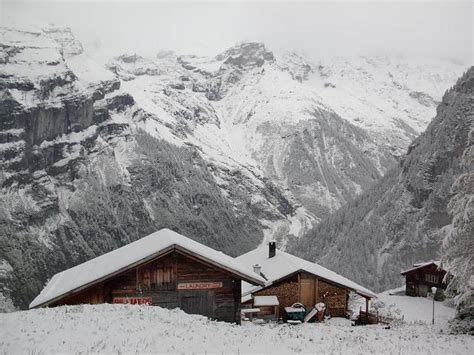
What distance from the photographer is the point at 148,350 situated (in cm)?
1664

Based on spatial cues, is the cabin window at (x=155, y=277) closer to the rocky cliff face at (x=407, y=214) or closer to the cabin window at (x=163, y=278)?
the cabin window at (x=163, y=278)

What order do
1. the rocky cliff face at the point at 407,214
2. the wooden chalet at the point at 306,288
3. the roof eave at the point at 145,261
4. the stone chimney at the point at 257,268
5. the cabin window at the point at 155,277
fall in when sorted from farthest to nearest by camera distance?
1. the rocky cliff face at the point at 407,214
2. the wooden chalet at the point at 306,288
3. the stone chimney at the point at 257,268
4. the cabin window at the point at 155,277
5. the roof eave at the point at 145,261

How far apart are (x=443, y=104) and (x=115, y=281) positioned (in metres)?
161

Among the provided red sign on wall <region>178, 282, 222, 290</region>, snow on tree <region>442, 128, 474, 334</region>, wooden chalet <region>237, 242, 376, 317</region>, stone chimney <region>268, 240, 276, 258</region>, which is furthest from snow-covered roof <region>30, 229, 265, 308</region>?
stone chimney <region>268, 240, 276, 258</region>

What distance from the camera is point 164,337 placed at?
18.2m

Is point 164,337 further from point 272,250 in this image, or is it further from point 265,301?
point 272,250

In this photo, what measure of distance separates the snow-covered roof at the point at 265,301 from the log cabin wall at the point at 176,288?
422 inches

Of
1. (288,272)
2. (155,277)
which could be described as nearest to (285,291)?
(288,272)

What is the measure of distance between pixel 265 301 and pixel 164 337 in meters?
22.0

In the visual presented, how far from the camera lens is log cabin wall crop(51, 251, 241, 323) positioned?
89.9 ft

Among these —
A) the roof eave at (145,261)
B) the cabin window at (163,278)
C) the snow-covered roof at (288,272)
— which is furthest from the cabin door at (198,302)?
the snow-covered roof at (288,272)

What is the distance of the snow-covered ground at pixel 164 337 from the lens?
17.0 metres

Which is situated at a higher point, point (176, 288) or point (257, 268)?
point (176, 288)

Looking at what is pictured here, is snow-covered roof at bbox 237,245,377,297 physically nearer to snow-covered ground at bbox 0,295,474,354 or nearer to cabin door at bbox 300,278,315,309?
cabin door at bbox 300,278,315,309
